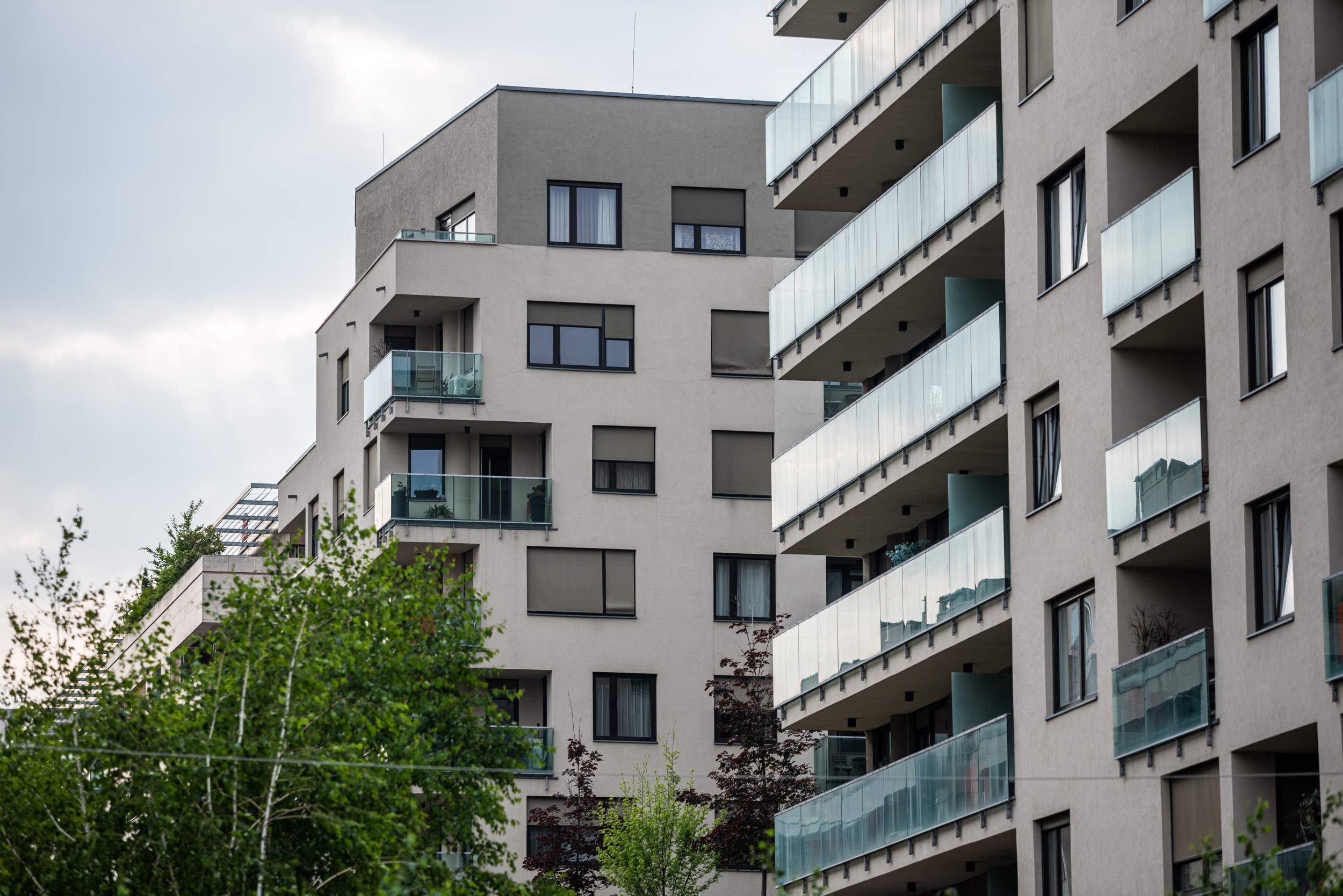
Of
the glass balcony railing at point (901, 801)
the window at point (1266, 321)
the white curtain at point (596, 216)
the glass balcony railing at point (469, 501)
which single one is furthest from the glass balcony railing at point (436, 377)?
the window at point (1266, 321)

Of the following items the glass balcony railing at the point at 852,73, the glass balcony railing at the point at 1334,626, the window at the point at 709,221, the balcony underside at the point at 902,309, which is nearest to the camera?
the glass balcony railing at the point at 1334,626

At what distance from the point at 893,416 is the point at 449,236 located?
857 inches

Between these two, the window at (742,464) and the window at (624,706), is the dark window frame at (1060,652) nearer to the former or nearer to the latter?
the window at (624,706)

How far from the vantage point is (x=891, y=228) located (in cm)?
3931

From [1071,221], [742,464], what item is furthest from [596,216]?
[1071,221]

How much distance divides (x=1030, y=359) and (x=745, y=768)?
58.8 ft

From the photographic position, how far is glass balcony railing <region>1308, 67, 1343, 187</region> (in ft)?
84.7

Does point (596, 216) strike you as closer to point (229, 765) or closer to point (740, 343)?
point (740, 343)

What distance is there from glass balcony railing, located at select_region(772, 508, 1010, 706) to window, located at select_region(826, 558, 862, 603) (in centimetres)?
1417

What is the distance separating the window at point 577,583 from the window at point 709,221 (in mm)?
7629

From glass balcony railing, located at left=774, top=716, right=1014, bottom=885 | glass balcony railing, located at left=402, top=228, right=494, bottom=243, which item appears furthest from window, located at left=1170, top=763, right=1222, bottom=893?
glass balcony railing, located at left=402, top=228, right=494, bottom=243

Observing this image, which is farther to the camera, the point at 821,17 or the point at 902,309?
the point at 821,17

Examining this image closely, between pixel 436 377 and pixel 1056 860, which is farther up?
pixel 436 377

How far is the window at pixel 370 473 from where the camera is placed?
59.0 m
